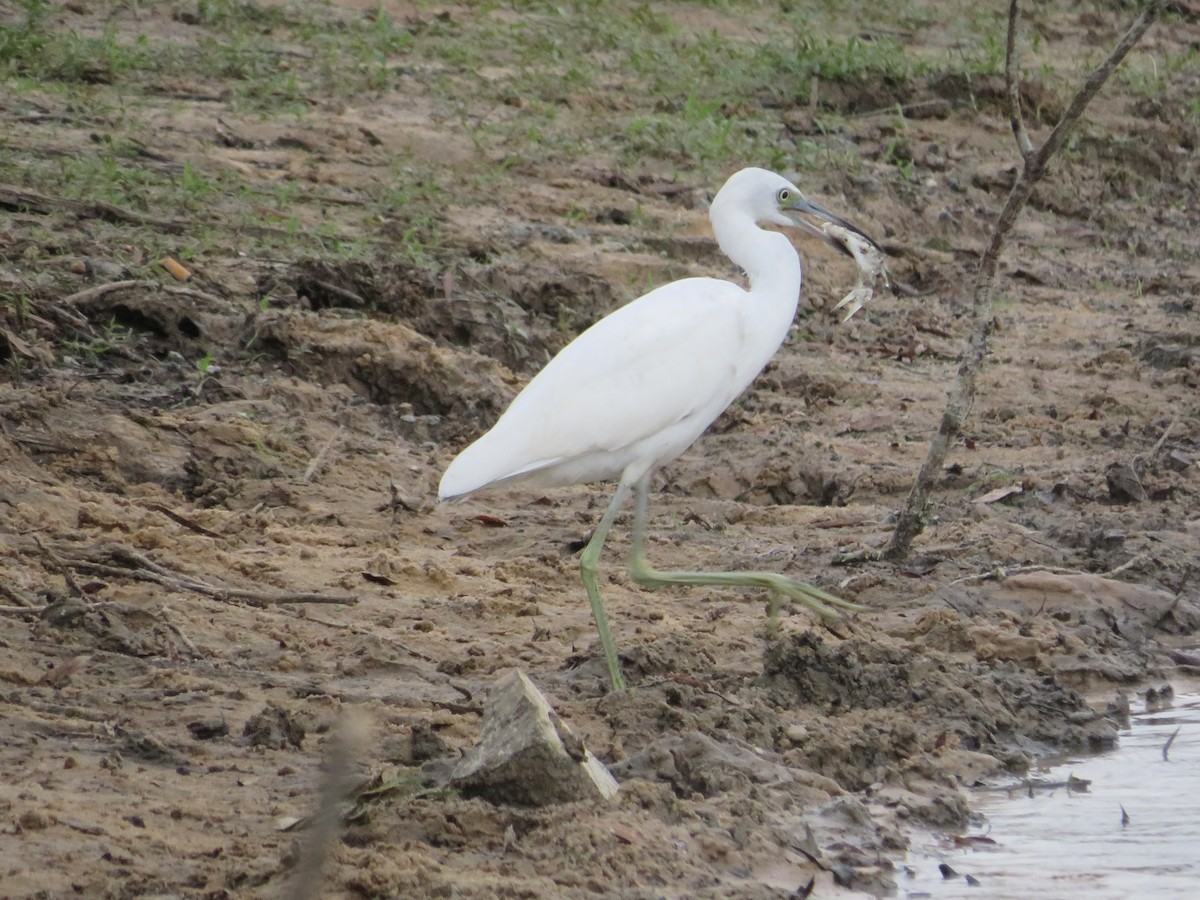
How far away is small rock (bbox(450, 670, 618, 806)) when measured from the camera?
3488mm

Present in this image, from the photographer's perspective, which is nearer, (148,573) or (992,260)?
(148,573)

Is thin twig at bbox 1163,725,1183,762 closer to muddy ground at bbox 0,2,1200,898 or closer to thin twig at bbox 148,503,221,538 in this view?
muddy ground at bbox 0,2,1200,898

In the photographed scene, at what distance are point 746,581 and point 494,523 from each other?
4.31 feet

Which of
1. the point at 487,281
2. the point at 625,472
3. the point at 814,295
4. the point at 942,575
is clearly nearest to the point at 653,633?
the point at 625,472

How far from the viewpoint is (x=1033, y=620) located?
214 inches

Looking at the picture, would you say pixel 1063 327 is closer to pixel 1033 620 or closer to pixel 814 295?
pixel 814 295

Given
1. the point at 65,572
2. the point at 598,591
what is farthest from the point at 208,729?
the point at 598,591

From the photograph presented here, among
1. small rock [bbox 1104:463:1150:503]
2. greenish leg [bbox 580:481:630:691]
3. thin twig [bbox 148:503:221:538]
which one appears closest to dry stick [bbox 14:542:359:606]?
thin twig [bbox 148:503:221:538]

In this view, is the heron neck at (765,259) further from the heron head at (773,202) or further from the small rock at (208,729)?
the small rock at (208,729)

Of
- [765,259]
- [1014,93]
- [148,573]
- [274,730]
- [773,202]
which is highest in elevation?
[1014,93]

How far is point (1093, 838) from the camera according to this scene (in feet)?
13.3

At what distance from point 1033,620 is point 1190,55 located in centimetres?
971

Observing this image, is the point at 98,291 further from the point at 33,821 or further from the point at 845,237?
the point at 33,821

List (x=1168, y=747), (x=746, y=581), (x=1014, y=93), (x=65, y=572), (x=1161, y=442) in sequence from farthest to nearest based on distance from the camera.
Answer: (x=1161, y=442), (x=1014, y=93), (x=746, y=581), (x=1168, y=747), (x=65, y=572)
